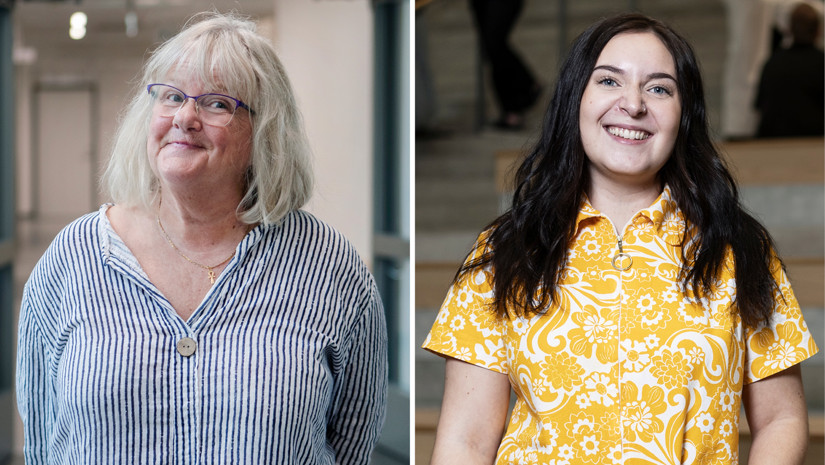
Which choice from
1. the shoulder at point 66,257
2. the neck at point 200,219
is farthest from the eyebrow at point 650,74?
the shoulder at point 66,257

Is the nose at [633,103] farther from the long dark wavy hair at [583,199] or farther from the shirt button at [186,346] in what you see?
the shirt button at [186,346]

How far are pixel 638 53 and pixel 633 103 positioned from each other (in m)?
0.11

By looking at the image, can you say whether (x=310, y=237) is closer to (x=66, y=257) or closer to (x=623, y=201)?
(x=66, y=257)

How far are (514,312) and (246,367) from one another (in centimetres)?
49

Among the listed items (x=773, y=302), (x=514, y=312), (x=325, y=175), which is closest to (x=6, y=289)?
(x=325, y=175)

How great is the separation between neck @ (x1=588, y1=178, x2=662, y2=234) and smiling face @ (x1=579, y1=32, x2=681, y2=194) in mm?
30

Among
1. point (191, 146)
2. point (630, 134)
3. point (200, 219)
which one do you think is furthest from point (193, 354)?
point (630, 134)

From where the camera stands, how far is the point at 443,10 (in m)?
5.21

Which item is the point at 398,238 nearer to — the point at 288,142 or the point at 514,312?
the point at 288,142

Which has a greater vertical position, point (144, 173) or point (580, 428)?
point (144, 173)

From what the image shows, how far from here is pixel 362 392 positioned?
1762mm

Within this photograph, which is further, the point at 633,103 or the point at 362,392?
the point at 362,392

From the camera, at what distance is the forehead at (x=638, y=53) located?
55.6 inches

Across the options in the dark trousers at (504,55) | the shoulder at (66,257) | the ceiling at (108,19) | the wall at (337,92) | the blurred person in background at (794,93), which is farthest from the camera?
the dark trousers at (504,55)
